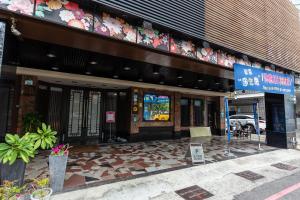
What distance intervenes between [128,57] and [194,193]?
13.6ft

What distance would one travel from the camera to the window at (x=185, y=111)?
1211 cm

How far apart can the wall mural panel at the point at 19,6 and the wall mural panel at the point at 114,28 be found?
121cm

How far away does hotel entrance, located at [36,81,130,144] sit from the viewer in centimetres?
848

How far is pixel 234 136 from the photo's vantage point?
12.5m

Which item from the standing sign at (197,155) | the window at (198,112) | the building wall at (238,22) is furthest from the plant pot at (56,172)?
the window at (198,112)

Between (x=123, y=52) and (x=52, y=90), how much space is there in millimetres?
5504

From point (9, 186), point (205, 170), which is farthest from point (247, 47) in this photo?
point (9, 186)

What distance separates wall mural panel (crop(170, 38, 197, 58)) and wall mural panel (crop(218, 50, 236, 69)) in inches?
49.5

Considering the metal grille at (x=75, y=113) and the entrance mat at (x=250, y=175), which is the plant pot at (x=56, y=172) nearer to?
the entrance mat at (x=250, y=175)

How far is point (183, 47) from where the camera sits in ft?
17.4

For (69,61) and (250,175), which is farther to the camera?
(69,61)

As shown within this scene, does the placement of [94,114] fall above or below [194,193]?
above

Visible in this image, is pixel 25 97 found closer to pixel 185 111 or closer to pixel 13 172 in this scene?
pixel 13 172

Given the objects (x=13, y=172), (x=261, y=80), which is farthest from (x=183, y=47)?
(x=13, y=172)
